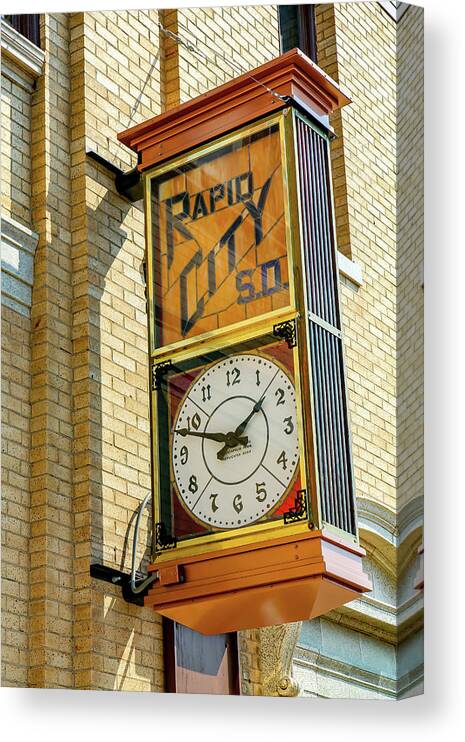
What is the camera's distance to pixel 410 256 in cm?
508

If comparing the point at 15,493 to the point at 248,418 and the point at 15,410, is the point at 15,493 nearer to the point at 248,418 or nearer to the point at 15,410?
the point at 15,410

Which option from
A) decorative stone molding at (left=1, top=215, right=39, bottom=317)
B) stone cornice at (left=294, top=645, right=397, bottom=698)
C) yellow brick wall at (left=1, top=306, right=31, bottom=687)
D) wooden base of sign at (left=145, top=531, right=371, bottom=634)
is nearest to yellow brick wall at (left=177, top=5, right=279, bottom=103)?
decorative stone molding at (left=1, top=215, right=39, bottom=317)

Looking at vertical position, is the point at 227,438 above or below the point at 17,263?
below

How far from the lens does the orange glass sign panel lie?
15.3 ft

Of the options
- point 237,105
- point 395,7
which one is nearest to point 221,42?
point 395,7

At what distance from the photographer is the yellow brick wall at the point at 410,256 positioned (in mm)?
4914

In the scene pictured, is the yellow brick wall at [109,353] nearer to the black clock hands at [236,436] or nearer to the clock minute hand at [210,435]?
the clock minute hand at [210,435]

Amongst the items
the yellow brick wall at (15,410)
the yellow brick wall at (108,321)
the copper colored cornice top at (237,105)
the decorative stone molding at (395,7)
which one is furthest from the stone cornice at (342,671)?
the decorative stone molding at (395,7)

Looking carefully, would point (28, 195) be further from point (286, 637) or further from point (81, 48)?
point (286, 637)

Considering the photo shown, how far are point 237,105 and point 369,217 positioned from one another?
0.86 metres

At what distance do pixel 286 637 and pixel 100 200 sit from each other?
1.54 meters

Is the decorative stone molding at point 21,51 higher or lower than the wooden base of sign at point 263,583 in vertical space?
higher

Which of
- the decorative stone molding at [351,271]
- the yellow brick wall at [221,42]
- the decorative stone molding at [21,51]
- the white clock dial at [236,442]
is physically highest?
the yellow brick wall at [221,42]

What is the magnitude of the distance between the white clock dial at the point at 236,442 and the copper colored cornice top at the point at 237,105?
2.50ft
